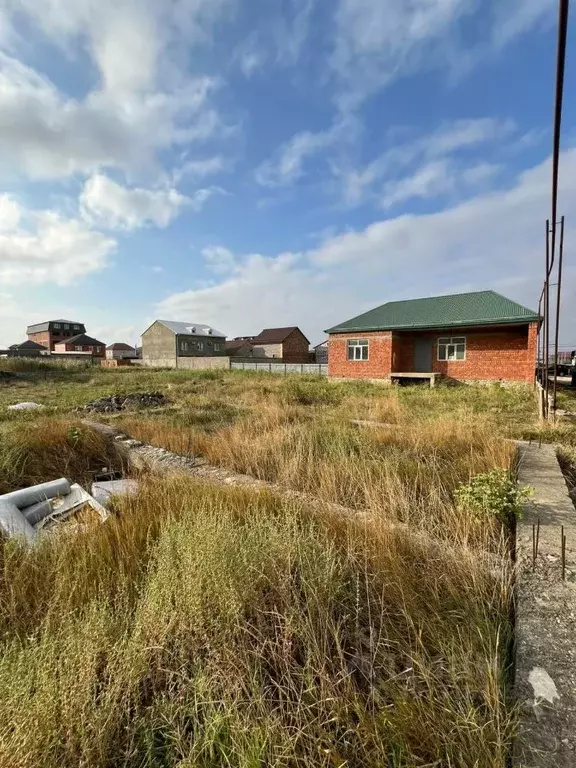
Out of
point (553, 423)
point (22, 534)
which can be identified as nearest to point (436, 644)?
point (22, 534)

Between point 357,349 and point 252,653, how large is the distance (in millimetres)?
20869

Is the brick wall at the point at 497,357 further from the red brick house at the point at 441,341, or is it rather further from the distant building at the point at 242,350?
the distant building at the point at 242,350

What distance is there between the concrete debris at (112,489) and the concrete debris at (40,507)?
14 cm

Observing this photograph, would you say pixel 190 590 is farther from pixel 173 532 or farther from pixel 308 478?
pixel 308 478

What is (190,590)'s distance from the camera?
1884mm

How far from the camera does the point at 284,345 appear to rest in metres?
48.4

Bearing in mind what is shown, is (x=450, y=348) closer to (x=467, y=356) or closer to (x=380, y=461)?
(x=467, y=356)

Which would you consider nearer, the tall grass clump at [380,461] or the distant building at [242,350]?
the tall grass clump at [380,461]

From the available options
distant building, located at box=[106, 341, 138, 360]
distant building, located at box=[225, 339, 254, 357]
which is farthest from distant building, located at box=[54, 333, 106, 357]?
distant building, located at box=[225, 339, 254, 357]

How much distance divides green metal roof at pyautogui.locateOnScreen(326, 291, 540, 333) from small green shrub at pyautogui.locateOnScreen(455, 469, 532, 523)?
15.3m

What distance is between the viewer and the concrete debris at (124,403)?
1137 centimetres

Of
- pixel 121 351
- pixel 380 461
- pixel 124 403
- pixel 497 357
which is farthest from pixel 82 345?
pixel 380 461

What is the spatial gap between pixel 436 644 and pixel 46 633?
177 centimetres

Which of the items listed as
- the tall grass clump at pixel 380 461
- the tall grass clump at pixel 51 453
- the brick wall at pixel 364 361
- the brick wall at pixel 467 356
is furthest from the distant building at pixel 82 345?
the tall grass clump at pixel 380 461
